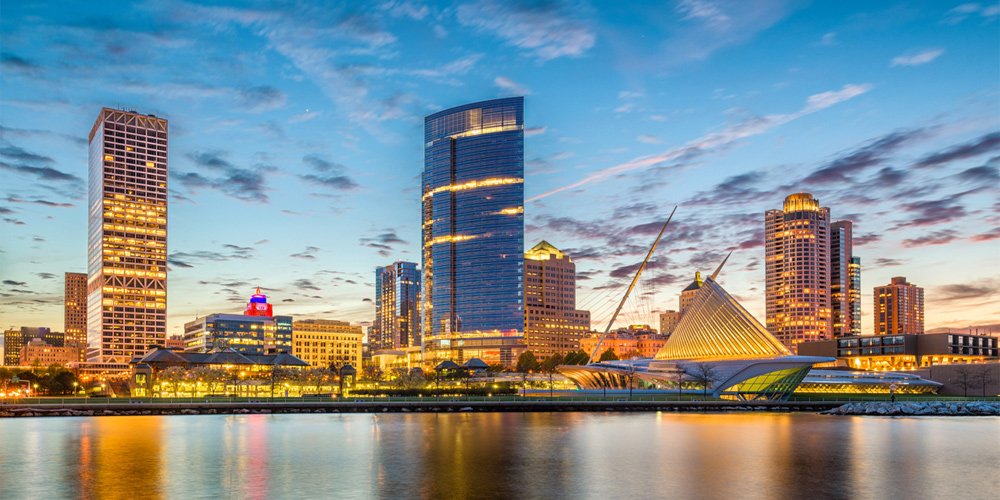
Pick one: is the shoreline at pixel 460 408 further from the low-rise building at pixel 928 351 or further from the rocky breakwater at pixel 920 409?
the low-rise building at pixel 928 351

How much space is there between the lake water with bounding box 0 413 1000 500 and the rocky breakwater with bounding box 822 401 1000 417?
2450 centimetres

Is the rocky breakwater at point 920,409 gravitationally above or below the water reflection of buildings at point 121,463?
below

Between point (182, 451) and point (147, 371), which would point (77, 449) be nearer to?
point (182, 451)

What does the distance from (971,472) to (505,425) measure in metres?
38.3

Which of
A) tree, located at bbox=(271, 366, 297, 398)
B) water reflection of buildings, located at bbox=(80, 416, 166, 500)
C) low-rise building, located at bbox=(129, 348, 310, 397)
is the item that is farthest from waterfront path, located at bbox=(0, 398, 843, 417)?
water reflection of buildings, located at bbox=(80, 416, 166, 500)

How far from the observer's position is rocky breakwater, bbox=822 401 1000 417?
9362 centimetres

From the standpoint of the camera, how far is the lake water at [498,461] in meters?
32.4

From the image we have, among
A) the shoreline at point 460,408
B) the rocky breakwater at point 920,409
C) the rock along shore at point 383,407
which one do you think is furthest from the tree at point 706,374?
the rocky breakwater at point 920,409

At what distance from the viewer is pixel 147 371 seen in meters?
119

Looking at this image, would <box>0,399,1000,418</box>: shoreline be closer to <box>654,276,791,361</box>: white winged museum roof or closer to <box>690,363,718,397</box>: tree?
<box>690,363,718,397</box>: tree

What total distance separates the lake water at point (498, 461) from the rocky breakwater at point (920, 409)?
24499 mm

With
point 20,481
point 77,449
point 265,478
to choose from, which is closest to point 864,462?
point 265,478

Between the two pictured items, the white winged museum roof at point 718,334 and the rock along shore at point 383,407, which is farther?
the white winged museum roof at point 718,334

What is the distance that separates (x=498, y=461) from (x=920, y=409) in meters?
75.7
